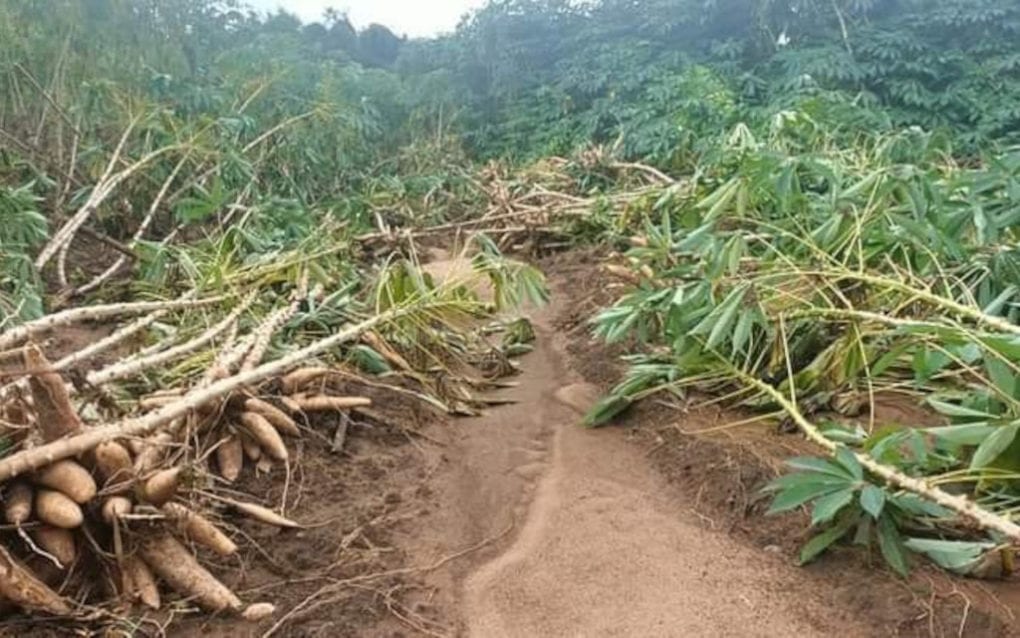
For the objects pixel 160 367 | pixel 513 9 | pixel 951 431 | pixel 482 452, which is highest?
pixel 513 9

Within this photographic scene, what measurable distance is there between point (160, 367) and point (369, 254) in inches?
99.2

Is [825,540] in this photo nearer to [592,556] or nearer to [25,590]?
[592,556]

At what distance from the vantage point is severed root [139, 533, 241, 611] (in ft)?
4.40

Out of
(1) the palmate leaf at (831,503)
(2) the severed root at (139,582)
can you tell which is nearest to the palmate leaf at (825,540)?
(1) the palmate leaf at (831,503)

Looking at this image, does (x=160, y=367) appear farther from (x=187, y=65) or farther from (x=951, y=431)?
(x=187, y=65)

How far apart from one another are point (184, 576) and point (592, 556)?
2.46 ft

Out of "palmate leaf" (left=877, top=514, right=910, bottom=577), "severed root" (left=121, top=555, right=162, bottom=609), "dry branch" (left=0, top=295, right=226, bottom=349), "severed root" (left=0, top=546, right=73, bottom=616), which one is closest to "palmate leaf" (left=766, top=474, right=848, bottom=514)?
"palmate leaf" (left=877, top=514, right=910, bottom=577)

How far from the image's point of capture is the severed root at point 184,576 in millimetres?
1342

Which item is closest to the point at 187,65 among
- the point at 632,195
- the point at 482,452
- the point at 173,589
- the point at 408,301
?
the point at 632,195

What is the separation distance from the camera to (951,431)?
130 centimetres

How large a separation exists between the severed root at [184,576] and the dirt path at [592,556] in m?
0.38

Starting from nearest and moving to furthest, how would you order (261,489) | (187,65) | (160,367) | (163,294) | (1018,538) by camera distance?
(1018,538) < (261,489) < (160,367) < (163,294) < (187,65)

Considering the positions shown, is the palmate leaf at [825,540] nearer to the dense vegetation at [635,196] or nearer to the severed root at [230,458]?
the dense vegetation at [635,196]

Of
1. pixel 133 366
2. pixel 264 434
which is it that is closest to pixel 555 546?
pixel 264 434
